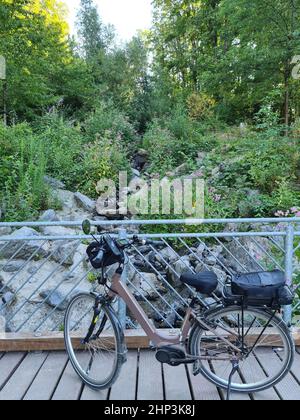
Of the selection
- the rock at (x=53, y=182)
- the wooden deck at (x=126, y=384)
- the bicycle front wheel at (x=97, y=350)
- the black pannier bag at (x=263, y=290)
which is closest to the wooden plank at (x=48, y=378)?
the wooden deck at (x=126, y=384)

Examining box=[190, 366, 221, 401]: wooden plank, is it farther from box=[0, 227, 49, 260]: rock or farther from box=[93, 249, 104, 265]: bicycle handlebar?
box=[0, 227, 49, 260]: rock

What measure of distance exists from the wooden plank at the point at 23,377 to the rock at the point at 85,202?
359cm

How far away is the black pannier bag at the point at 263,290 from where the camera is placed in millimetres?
1737

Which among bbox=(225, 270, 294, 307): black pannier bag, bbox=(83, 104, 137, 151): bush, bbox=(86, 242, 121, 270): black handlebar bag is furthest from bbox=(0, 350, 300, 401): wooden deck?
bbox=(83, 104, 137, 151): bush

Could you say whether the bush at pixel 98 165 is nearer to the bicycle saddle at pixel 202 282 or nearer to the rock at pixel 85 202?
the rock at pixel 85 202

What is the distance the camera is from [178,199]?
17.0ft

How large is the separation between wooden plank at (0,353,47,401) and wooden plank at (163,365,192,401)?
2.53ft

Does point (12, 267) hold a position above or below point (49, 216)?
below

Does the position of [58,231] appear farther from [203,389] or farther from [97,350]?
[203,389]

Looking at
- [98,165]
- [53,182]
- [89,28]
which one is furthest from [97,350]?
[89,28]

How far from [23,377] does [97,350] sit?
1.45 feet

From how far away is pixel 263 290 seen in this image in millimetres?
1740

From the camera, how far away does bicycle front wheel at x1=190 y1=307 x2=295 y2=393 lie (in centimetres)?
186
